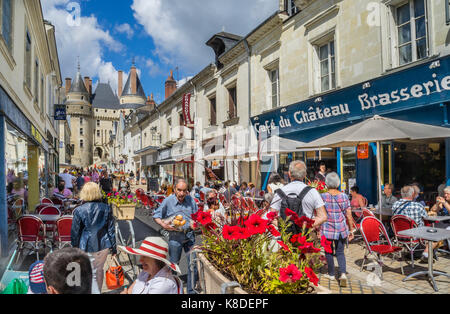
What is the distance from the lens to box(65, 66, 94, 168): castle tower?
6819 cm

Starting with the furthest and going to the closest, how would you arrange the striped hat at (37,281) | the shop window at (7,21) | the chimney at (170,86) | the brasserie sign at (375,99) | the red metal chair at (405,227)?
1. the chimney at (170,86)
2. the brasserie sign at (375,99)
3. the shop window at (7,21)
4. the red metal chair at (405,227)
5. the striped hat at (37,281)

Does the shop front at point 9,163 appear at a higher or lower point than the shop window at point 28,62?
lower

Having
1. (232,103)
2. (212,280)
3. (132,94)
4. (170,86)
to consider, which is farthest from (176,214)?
(132,94)

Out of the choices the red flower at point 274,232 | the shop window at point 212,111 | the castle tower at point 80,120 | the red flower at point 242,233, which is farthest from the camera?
the castle tower at point 80,120

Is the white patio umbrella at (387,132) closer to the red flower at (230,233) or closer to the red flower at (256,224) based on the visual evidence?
the red flower at (256,224)

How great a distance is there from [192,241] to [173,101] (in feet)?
66.3

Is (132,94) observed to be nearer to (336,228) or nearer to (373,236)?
(373,236)

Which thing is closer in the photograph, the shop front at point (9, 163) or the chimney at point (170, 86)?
the shop front at point (9, 163)

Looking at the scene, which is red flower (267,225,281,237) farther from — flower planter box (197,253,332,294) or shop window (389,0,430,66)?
shop window (389,0,430,66)

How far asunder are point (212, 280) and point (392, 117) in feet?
22.3

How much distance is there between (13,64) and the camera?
6.37 metres

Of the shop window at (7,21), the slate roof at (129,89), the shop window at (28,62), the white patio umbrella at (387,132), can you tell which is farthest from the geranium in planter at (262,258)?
the slate roof at (129,89)

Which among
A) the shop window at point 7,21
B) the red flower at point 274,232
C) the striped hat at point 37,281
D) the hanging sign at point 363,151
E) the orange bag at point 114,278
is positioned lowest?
the orange bag at point 114,278

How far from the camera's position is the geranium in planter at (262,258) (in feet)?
7.00
